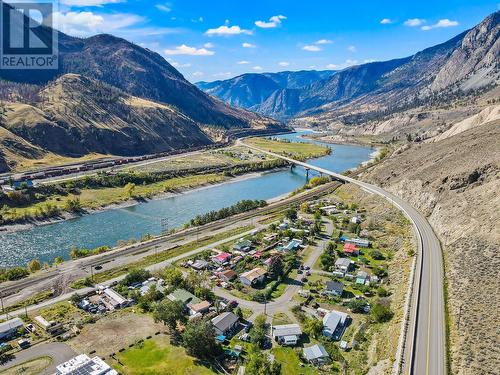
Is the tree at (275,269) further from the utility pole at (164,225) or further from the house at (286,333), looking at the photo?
the utility pole at (164,225)

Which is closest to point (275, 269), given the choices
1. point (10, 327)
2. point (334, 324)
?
point (334, 324)

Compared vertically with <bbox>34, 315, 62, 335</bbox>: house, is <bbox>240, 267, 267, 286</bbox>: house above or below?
above

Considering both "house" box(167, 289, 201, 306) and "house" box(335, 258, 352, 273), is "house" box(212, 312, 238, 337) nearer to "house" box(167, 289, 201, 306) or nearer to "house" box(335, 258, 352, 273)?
"house" box(167, 289, 201, 306)

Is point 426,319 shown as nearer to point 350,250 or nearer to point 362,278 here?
point 362,278

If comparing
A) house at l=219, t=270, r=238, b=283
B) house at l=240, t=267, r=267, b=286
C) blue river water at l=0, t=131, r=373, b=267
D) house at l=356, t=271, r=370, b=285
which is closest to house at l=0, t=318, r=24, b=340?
blue river water at l=0, t=131, r=373, b=267

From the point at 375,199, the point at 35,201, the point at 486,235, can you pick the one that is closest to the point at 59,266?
the point at 35,201
